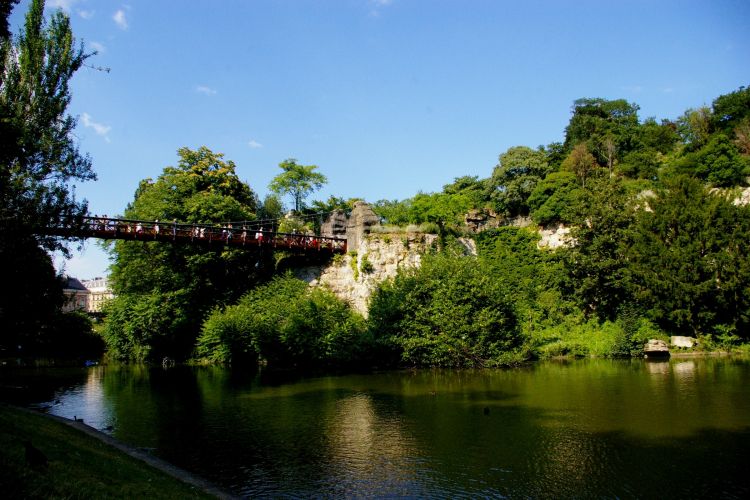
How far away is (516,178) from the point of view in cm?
3856

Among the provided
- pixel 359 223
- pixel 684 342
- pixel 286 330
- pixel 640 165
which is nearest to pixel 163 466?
pixel 286 330

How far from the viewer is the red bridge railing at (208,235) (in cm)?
2819

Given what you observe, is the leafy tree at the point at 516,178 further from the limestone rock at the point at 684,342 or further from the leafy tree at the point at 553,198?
the limestone rock at the point at 684,342

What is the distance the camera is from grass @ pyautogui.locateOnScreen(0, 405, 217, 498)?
18.4ft

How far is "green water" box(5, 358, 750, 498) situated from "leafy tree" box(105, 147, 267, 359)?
434 inches

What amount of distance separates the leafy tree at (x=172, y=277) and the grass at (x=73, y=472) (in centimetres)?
2298

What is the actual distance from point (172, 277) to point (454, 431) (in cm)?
2461

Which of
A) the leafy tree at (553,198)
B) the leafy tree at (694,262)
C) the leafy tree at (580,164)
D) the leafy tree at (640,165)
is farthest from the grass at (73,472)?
the leafy tree at (640,165)

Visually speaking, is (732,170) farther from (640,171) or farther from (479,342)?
(479,342)

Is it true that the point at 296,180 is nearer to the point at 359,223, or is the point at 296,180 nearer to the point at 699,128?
the point at 359,223

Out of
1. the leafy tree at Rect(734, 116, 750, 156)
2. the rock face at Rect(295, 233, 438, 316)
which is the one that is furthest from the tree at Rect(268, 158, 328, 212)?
the leafy tree at Rect(734, 116, 750, 156)

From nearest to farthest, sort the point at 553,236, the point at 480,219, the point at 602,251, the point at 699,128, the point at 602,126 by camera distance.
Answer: the point at 602,251 → the point at 553,236 → the point at 699,128 → the point at 480,219 → the point at 602,126

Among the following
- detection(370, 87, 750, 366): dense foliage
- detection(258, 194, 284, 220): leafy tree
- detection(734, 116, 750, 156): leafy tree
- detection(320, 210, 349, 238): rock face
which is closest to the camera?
detection(370, 87, 750, 366): dense foliage

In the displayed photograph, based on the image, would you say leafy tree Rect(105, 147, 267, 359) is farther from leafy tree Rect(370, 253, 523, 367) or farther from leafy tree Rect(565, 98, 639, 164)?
leafy tree Rect(565, 98, 639, 164)
